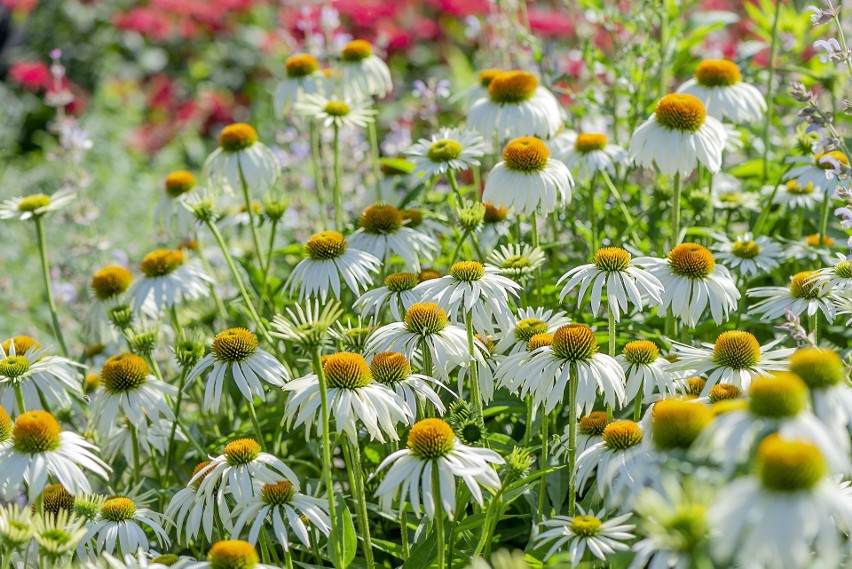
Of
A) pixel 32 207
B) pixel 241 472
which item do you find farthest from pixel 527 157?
pixel 32 207

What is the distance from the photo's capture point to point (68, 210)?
4.22 metres

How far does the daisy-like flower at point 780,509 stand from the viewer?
114 cm

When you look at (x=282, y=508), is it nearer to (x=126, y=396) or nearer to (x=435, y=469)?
(x=435, y=469)

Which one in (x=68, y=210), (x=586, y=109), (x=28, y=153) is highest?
(x=586, y=109)

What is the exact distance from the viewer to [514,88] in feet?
10.3

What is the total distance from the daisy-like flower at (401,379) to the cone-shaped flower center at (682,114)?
1.11m

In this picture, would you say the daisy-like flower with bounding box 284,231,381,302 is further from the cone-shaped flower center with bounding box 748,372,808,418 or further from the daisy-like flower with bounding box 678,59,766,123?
the cone-shaped flower center with bounding box 748,372,808,418

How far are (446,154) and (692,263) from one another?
0.90m

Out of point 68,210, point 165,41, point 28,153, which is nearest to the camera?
point 68,210

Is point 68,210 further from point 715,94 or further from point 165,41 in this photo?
point 165,41

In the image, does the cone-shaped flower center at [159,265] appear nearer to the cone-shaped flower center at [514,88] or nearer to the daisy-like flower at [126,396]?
the daisy-like flower at [126,396]

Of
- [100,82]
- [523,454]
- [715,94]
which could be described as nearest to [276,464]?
[523,454]

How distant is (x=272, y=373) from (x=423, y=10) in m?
6.23

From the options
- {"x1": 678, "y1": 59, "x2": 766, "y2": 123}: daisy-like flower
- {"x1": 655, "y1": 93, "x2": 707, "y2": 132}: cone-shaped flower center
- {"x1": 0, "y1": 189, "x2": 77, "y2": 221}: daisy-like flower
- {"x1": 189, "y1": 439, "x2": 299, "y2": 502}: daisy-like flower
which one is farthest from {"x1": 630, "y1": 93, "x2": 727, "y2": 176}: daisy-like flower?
{"x1": 0, "y1": 189, "x2": 77, "y2": 221}: daisy-like flower
